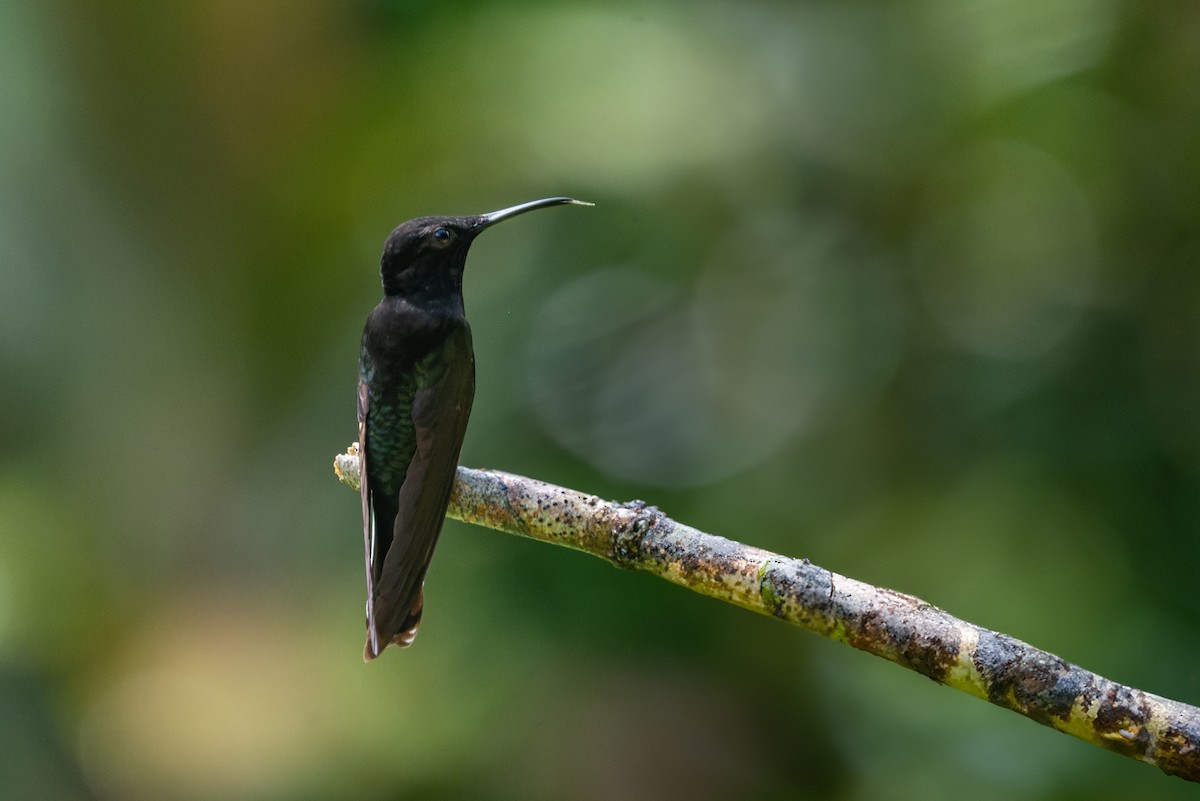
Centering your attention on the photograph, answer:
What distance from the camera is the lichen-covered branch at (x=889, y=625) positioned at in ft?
5.89

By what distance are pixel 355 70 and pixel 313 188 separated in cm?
76

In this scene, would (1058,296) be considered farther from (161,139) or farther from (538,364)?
(161,139)

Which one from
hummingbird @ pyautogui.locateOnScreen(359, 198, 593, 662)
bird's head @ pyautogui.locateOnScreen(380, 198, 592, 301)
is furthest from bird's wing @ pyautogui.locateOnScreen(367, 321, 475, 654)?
bird's head @ pyautogui.locateOnScreen(380, 198, 592, 301)

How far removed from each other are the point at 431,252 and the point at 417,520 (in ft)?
2.72

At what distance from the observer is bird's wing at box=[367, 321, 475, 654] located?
9.30ft

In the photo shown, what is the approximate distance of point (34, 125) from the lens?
655 centimetres

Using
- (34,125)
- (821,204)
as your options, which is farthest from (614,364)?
(34,125)

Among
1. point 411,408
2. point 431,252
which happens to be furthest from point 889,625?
point 431,252

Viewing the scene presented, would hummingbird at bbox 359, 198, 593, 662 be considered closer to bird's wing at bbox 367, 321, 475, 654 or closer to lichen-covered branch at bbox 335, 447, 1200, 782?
bird's wing at bbox 367, 321, 475, 654

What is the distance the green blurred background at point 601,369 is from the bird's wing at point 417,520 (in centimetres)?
245

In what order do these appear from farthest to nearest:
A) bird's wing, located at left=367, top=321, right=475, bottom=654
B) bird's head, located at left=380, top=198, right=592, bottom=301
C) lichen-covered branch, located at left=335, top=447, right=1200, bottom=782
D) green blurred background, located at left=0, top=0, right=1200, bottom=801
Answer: green blurred background, located at left=0, top=0, right=1200, bottom=801 → bird's head, located at left=380, top=198, right=592, bottom=301 → bird's wing, located at left=367, top=321, right=475, bottom=654 → lichen-covered branch, located at left=335, top=447, right=1200, bottom=782

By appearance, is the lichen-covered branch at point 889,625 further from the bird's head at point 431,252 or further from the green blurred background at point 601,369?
the green blurred background at point 601,369

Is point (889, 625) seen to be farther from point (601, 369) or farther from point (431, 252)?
point (601, 369)

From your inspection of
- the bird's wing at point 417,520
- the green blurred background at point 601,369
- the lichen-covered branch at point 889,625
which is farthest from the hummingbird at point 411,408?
the green blurred background at point 601,369
